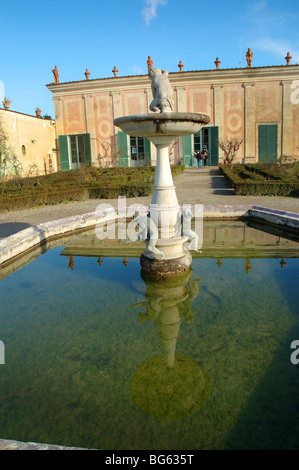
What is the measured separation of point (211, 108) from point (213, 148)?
2.27 meters

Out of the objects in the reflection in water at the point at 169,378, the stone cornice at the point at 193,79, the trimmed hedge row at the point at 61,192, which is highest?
the stone cornice at the point at 193,79

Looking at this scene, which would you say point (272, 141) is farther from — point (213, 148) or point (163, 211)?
point (163, 211)

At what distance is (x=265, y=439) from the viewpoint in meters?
1.88

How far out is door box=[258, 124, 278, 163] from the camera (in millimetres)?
19766

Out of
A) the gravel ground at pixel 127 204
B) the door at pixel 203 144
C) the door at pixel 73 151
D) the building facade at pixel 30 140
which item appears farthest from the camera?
the door at pixel 73 151

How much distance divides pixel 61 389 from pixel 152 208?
2330 mm

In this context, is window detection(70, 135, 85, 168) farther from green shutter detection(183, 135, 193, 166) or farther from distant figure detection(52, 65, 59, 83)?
green shutter detection(183, 135, 193, 166)

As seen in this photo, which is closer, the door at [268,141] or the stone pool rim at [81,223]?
the stone pool rim at [81,223]

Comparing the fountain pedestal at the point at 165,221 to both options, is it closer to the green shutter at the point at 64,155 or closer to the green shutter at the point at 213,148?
the green shutter at the point at 213,148

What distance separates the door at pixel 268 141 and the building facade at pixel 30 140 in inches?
493

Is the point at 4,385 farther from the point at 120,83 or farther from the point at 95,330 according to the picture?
the point at 120,83

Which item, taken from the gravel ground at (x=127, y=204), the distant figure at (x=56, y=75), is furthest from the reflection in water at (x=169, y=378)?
the distant figure at (x=56, y=75)

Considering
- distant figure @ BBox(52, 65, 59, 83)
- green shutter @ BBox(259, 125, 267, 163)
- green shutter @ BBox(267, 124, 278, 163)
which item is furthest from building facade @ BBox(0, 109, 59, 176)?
green shutter @ BBox(267, 124, 278, 163)

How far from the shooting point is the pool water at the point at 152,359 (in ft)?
6.44
